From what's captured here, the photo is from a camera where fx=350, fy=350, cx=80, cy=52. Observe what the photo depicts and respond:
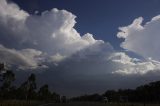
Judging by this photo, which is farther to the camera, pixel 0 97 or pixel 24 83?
pixel 24 83

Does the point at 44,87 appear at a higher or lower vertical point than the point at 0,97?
higher

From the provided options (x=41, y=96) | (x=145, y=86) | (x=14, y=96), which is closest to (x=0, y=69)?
(x=14, y=96)

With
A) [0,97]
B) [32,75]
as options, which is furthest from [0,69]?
[32,75]

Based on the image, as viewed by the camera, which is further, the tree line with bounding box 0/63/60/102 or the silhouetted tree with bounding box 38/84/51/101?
the silhouetted tree with bounding box 38/84/51/101

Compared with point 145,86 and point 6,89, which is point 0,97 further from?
point 145,86

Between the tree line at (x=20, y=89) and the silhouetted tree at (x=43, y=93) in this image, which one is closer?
the tree line at (x=20, y=89)

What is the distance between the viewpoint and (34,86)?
122625 millimetres

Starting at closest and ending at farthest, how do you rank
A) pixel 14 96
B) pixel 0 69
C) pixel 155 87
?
pixel 0 69 → pixel 14 96 → pixel 155 87

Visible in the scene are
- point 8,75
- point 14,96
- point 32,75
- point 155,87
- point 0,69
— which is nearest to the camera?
point 0,69

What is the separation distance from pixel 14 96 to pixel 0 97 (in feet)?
143

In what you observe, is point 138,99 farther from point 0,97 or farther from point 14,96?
point 0,97

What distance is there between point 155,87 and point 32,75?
7989 cm

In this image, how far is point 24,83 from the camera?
12225cm

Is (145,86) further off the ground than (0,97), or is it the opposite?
(145,86)
